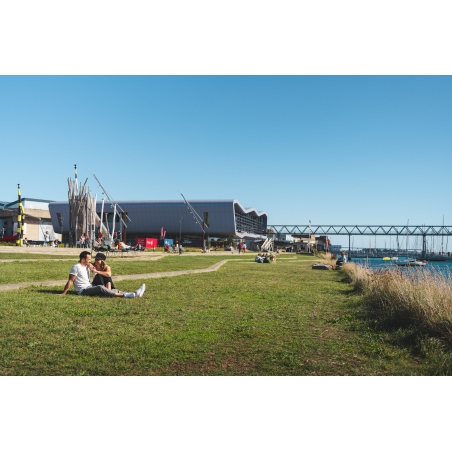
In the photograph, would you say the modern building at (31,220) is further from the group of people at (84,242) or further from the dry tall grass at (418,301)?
the dry tall grass at (418,301)

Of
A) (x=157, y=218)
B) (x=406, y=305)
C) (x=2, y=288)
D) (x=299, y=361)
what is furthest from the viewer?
(x=157, y=218)

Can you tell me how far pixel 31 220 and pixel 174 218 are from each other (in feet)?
96.3

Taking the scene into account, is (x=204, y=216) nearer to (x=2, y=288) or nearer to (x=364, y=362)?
(x=2, y=288)

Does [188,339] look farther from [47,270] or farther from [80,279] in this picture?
[47,270]

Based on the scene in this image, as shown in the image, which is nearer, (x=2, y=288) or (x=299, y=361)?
(x=299, y=361)

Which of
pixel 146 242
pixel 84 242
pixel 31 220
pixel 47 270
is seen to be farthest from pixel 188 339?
pixel 31 220

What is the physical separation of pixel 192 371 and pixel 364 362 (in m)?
2.11

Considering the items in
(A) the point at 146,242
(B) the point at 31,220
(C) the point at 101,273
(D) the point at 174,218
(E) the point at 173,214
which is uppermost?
(E) the point at 173,214

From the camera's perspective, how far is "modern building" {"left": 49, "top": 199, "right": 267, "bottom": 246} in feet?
272

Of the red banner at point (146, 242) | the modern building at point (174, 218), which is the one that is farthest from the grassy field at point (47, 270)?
the modern building at point (174, 218)

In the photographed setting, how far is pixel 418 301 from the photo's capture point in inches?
259

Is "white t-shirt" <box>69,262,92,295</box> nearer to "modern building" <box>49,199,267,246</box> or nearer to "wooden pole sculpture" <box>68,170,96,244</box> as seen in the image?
"wooden pole sculpture" <box>68,170,96,244</box>

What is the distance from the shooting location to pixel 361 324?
22.7ft

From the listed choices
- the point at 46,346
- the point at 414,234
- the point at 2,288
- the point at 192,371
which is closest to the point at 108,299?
the point at 2,288
